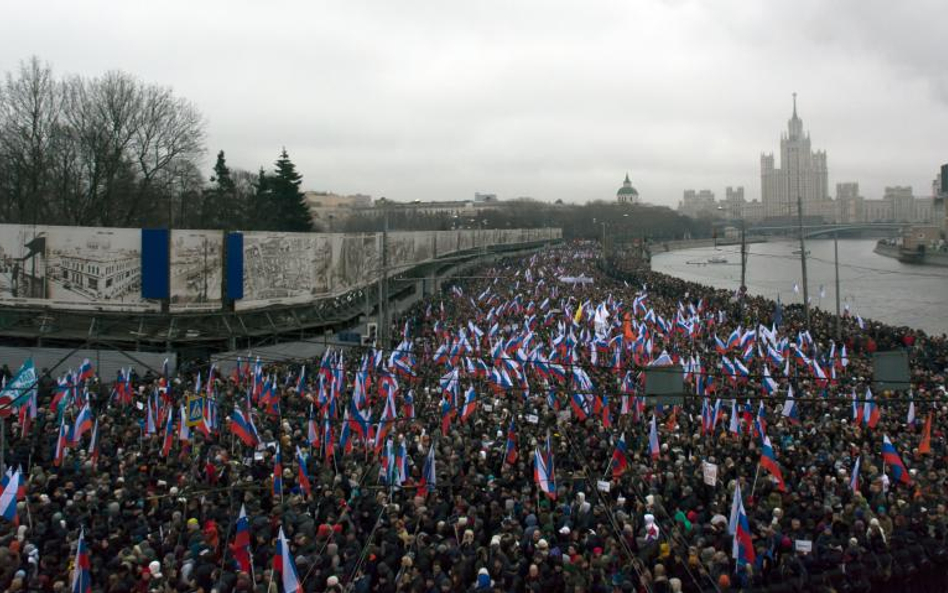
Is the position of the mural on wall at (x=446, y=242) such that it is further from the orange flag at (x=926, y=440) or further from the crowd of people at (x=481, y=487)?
the orange flag at (x=926, y=440)

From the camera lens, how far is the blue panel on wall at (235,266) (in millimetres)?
23078

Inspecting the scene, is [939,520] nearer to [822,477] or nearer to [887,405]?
[822,477]

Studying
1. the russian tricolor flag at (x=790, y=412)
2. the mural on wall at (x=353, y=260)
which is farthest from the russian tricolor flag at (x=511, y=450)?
the mural on wall at (x=353, y=260)

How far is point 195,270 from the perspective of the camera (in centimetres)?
2252

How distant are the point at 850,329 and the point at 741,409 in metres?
13.6

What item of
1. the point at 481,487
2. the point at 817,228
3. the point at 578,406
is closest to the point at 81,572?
the point at 481,487

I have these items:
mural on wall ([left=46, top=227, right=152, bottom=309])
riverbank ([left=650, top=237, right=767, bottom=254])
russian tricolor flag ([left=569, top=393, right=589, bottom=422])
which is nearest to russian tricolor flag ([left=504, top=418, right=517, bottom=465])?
russian tricolor flag ([left=569, top=393, right=589, bottom=422])

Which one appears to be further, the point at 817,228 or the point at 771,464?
the point at 817,228

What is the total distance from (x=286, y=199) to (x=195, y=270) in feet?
102

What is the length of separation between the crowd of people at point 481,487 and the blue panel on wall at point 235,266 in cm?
456

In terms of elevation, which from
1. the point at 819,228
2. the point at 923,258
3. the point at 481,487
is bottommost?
the point at 481,487

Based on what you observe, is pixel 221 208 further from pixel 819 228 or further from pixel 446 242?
pixel 819 228

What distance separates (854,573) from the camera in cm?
842

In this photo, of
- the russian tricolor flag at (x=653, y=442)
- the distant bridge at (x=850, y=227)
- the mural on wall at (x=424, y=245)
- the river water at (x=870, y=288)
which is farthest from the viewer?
the distant bridge at (x=850, y=227)
